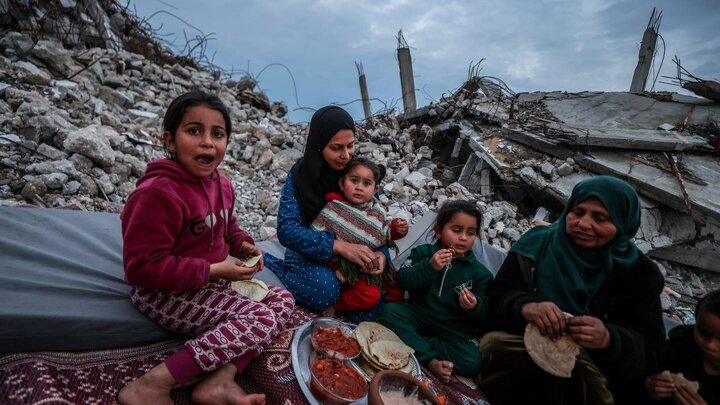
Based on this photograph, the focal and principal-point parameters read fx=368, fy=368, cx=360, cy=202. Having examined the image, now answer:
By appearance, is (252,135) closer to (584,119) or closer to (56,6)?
(56,6)

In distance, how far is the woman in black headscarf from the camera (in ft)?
7.00

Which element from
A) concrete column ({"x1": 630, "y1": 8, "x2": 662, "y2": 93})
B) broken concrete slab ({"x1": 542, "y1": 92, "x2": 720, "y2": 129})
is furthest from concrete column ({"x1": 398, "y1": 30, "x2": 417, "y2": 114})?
concrete column ({"x1": 630, "y1": 8, "x2": 662, "y2": 93})

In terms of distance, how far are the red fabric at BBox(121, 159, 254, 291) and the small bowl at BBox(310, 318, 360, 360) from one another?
1.96ft

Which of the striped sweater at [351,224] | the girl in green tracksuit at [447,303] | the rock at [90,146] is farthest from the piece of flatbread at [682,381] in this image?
the rock at [90,146]

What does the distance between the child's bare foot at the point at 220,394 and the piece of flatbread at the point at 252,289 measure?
1.35ft

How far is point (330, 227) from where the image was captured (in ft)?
7.34

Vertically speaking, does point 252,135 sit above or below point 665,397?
above

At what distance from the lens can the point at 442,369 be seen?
1955mm

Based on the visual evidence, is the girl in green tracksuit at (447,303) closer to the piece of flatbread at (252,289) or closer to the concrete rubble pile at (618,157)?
the piece of flatbread at (252,289)

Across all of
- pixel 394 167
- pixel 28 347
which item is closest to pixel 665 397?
pixel 28 347

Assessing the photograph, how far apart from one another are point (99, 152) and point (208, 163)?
2.44m

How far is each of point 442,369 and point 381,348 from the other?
0.38 meters

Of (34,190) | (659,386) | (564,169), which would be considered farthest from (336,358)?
(564,169)

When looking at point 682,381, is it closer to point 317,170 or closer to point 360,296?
point 360,296
